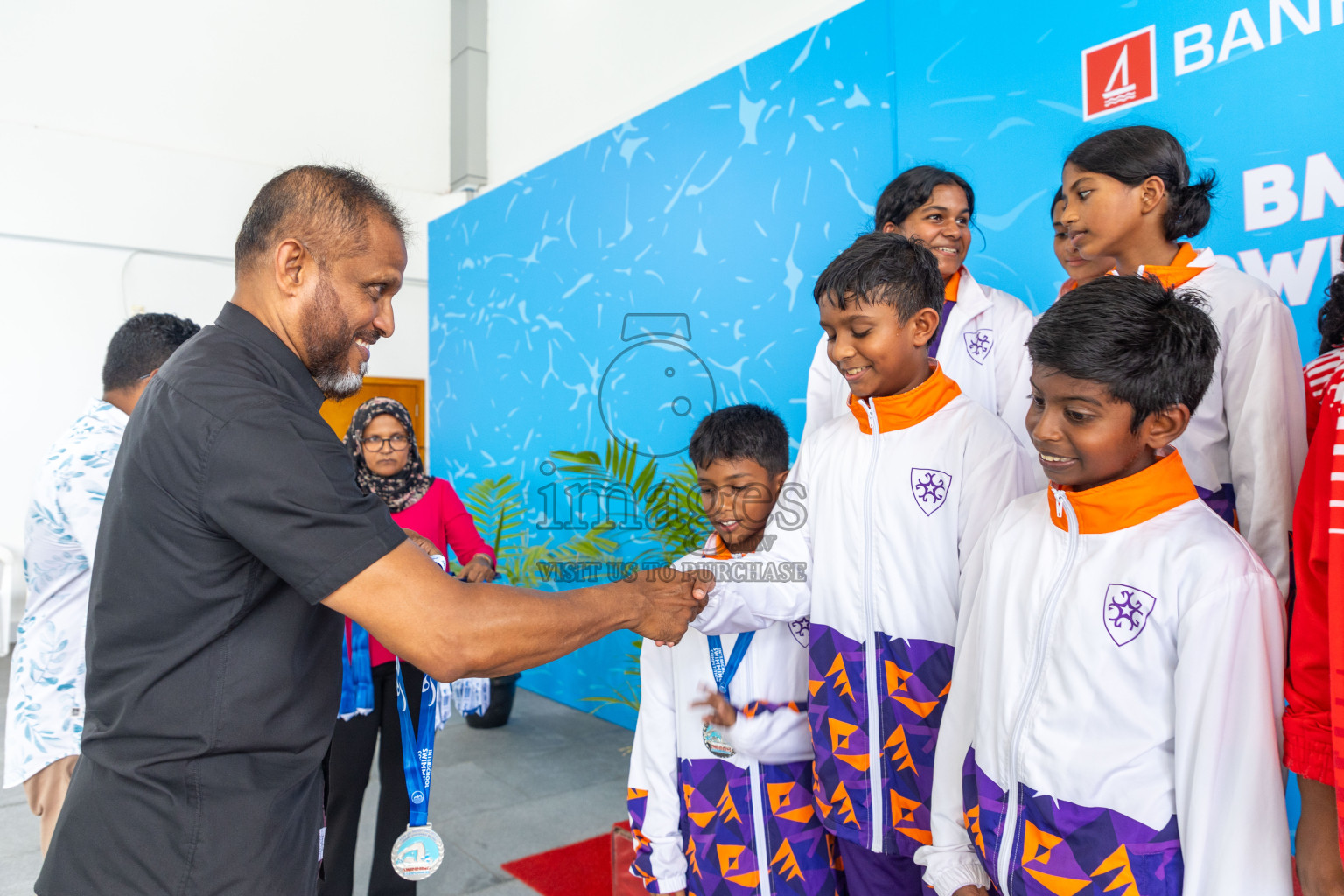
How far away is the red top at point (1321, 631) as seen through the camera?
1.03 meters

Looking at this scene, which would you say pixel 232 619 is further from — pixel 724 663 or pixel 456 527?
pixel 456 527

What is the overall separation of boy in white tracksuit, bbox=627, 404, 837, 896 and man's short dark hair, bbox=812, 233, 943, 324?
466 mm

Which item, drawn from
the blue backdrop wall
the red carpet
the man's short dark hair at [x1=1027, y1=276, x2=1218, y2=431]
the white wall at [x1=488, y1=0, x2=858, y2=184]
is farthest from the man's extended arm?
the white wall at [x1=488, y1=0, x2=858, y2=184]

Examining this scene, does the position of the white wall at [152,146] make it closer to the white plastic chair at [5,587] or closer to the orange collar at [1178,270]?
the white plastic chair at [5,587]

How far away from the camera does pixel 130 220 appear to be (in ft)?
22.9

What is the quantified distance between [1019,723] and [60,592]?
2.24 meters

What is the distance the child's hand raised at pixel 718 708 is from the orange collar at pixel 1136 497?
2.71ft

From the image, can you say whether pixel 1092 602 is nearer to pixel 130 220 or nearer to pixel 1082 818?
pixel 1082 818

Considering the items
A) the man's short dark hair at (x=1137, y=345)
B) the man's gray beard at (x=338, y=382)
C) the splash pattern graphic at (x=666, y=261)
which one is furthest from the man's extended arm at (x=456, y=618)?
the splash pattern graphic at (x=666, y=261)

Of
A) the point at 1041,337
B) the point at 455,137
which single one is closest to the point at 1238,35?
the point at 1041,337

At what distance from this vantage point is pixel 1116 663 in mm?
1146

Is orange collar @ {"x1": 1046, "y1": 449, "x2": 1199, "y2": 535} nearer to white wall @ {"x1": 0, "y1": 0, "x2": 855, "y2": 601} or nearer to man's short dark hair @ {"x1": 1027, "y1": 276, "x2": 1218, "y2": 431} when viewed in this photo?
man's short dark hair @ {"x1": 1027, "y1": 276, "x2": 1218, "y2": 431}

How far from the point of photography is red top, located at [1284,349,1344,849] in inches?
40.6

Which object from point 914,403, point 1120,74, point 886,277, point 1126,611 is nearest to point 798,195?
point 1120,74
